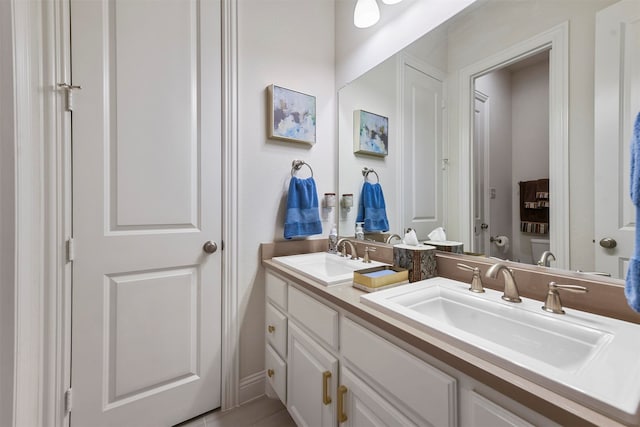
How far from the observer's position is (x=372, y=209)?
1590mm

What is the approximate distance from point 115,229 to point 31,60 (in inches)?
26.1

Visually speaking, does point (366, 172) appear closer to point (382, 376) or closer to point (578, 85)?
point (578, 85)

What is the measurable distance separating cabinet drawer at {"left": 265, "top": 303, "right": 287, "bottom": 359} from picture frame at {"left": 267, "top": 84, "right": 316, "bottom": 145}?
0.96 metres

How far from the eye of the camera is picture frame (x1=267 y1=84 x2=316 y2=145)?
1.51m

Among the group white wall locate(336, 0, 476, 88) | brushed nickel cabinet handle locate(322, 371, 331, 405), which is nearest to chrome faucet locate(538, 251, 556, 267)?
brushed nickel cabinet handle locate(322, 371, 331, 405)

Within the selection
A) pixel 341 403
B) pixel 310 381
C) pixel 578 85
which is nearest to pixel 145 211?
pixel 310 381

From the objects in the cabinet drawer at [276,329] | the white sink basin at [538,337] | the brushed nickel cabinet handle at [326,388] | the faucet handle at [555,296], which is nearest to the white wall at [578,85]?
the faucet handle at [555,296]

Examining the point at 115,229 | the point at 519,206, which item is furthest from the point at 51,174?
the point at 519,206

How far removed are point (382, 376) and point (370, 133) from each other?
125cm

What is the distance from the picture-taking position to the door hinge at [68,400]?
1077mm

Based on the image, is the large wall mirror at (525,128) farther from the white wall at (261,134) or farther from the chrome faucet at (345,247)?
the white wall at (261,134)

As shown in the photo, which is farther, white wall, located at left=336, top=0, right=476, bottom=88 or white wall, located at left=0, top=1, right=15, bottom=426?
white wall, located at left=336, top=0, right=476, bottom=88

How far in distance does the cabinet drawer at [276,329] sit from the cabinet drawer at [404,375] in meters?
0.49

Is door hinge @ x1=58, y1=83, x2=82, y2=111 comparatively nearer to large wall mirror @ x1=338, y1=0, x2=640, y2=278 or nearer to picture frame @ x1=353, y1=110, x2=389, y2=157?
picture frame @ x1=353, y1=110, x2=389, y2=157
